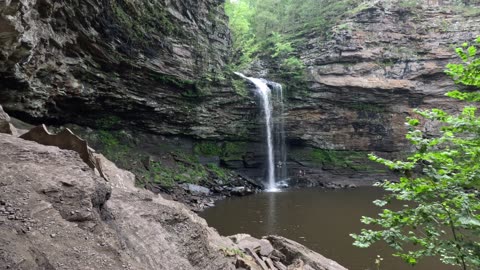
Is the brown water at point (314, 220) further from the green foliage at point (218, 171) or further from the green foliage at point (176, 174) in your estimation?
the green foliage at point (218, 171)

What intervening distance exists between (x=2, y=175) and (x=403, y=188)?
3970 mm

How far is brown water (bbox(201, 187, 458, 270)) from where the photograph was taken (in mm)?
9398

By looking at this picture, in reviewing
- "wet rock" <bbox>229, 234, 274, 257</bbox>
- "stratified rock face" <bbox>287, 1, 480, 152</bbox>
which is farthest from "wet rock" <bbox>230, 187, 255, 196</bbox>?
"wet rock" <bbox>229, 234, 274, 257</bbox>

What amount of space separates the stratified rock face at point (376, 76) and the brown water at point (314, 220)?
7561mm

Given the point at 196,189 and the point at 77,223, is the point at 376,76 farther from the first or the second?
the point at 77,223

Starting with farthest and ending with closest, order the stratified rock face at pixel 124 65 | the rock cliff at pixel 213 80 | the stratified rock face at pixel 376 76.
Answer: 1. the stratified rock face at pixel 376 76
2. the rock cliff at pixel 213 80
3. the stratified rock face at pixel 124 65

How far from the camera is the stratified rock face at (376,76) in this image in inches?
1050

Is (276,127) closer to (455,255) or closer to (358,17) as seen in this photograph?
(358,17)

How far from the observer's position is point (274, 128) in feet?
86.4

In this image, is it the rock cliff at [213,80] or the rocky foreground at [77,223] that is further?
the rock cliff at [213,80]

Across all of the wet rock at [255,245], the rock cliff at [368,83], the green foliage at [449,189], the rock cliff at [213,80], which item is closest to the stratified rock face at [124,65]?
the rock cliff at [213,80]

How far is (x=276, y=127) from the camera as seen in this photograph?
26406 millimetres

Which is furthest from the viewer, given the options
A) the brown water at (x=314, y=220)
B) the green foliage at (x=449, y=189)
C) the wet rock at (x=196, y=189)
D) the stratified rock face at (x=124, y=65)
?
the wet rock at (x=196, y=189)

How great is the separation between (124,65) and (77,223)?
52.8 feet
